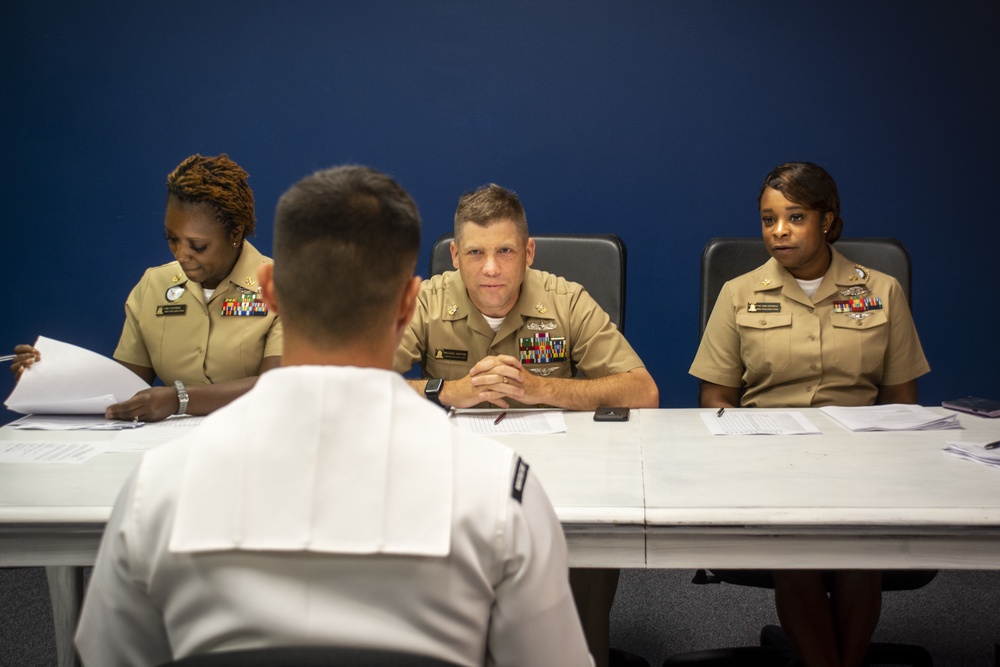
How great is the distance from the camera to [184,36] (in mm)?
3520

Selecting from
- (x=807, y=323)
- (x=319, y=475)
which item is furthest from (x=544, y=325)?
(x=319, y=475)

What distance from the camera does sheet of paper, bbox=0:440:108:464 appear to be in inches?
72.2

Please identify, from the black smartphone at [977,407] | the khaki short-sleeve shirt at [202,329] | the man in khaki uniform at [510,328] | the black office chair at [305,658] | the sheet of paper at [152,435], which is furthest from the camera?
the khaki short-sleeve shirt at [202,329]

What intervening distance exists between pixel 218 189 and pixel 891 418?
5.55 ft

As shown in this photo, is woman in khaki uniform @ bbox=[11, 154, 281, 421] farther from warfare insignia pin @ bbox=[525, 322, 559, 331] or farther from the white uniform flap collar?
the white uniform flap collar

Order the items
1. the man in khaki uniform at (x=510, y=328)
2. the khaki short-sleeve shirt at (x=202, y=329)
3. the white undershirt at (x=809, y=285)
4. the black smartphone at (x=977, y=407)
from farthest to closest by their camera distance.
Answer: the white undershirt at (x=809, y=285) < the khaki short-sleeve shirt at (x=202, y=329) < the man in khaki uniform at (x=510, y=328) < the black smartphone at (x=977, y=407)

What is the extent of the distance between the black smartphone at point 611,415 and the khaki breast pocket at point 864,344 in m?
0.67

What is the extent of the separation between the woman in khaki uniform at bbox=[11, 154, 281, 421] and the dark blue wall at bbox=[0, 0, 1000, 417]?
44.5 inches

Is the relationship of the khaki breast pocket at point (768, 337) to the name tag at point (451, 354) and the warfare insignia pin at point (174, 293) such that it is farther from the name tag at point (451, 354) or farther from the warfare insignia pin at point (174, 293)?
the warfare insignia pin at point (174, 293)

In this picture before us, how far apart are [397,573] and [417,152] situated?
Result: 2835 mm

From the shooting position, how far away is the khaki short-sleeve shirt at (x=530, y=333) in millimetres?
2459

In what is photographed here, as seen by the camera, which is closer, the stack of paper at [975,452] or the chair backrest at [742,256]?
the stack of paper at [975,452]

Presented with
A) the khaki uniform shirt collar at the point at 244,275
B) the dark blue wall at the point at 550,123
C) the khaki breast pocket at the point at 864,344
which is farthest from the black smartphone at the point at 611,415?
the dark blue wall at the point at 550,123

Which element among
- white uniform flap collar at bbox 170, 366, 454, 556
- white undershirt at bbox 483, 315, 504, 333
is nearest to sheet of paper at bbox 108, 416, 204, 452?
white undershirt at bbox 483, 315, 504, 333
